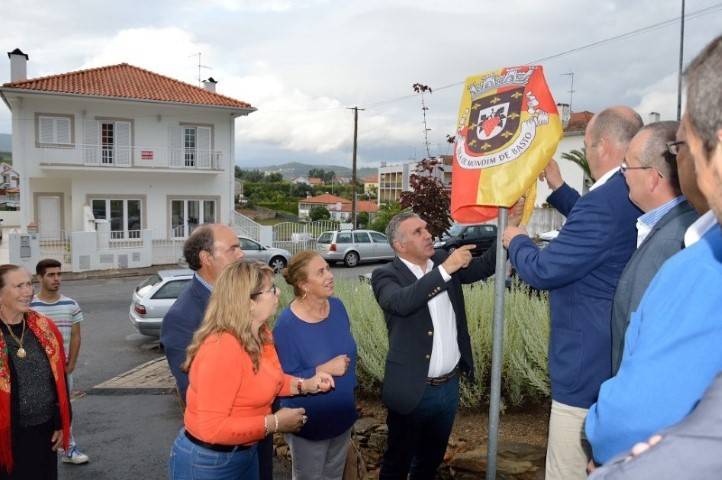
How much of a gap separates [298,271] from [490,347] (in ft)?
8.15

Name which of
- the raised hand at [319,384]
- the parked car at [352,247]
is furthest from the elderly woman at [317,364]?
the parked car at [352,247]

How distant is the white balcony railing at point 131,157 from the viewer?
23.5 m

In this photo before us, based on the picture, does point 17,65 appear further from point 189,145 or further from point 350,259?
point 350,259

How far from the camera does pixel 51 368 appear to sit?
3.79 m

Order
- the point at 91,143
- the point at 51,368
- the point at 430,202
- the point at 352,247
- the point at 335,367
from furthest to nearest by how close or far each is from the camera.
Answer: the point at 91,143 < the point at 352,247 < the point at 430,202 < the point at 51,368 < the point at 335,367

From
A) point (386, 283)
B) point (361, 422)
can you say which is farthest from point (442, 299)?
point (361, 422)

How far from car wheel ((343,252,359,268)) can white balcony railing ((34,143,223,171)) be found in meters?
7.23

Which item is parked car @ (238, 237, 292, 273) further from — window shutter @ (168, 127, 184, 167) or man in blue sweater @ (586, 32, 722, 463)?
man in blue sweater @ (586, 32, 722, 463)

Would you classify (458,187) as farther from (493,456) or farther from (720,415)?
(720,415)

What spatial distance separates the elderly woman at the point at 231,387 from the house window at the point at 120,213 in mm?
22615

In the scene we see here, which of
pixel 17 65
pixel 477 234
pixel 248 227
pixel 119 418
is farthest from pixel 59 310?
pixel 17 65

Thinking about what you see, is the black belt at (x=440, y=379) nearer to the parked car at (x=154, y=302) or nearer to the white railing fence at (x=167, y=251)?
the parked car at (x=154, y=302)

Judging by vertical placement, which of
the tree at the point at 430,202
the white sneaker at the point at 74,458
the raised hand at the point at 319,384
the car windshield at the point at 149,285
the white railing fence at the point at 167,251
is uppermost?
the tree at the point at 430,202

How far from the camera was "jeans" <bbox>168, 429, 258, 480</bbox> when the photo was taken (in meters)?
2.75
